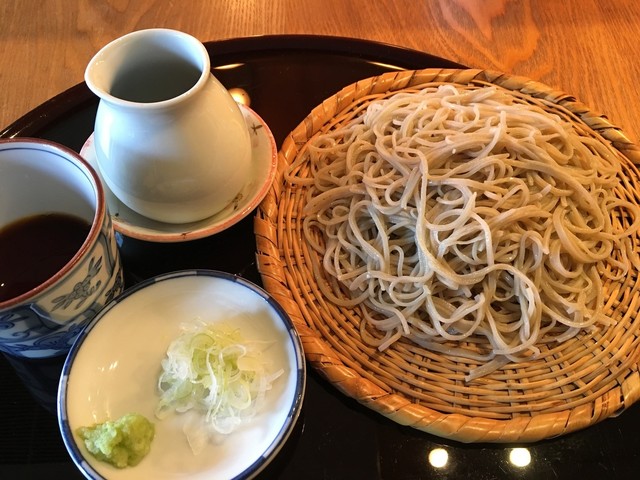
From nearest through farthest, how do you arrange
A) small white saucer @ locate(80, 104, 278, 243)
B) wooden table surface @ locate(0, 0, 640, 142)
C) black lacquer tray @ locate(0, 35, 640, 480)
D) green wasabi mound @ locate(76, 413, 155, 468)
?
green wasabi mound @ locate(76, 413, 155, 468) → black lacquer tray @ locate(0, 35, 640, 480) → small white saucer @ locate(80, 104, 278, 243) → wooden table surface @ locate(0, 0, 640, 142)

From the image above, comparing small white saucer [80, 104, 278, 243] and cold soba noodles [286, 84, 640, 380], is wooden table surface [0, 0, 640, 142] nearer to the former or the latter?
cold soba noodles [286, 84, 640, 380]

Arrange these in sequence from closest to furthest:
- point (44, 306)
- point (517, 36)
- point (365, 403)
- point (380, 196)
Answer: point (44, 306), point (365, 403), point (380, 196), point (517, 36)

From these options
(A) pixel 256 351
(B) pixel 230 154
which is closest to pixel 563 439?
(A) pixel 256 351

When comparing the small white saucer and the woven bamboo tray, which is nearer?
the woven bamboo tray

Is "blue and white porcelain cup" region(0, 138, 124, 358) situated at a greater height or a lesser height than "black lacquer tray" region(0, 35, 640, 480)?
greater

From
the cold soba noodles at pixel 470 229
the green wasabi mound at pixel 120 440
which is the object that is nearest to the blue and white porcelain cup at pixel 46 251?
the green wasabi mound at pixel 120 440

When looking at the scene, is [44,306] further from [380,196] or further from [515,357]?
[515,357]

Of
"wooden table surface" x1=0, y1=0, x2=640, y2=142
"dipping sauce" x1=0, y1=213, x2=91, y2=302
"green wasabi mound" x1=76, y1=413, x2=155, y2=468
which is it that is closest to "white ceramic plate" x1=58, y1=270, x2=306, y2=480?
"green wasabi mound" x1=76, y1=413, x2=155, y2=468
